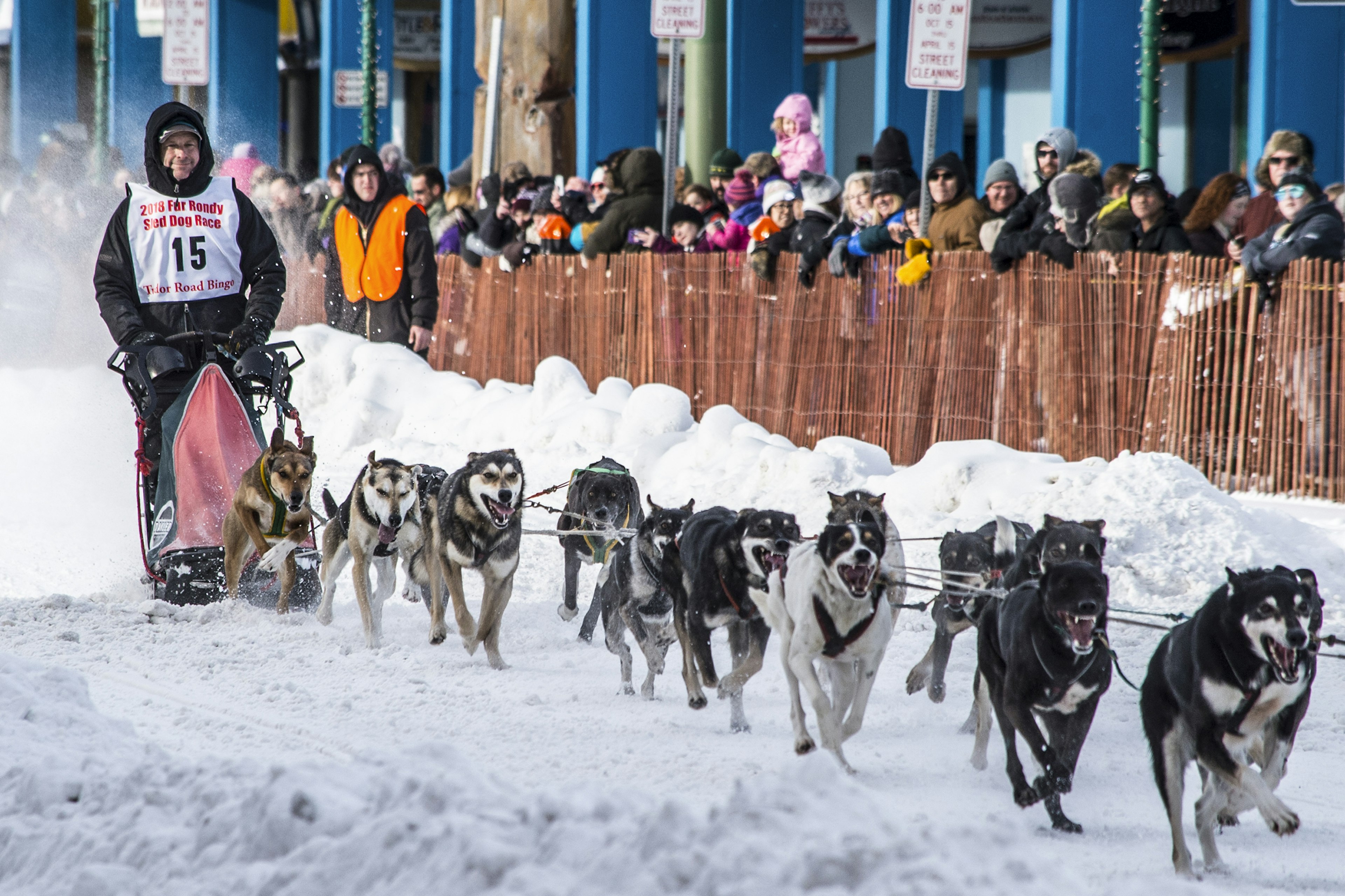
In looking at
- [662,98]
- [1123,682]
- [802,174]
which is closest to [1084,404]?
[802,174]

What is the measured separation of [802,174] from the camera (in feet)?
33.2

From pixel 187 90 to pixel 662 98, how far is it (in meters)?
6.46

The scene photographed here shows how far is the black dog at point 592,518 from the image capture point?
6574 mm

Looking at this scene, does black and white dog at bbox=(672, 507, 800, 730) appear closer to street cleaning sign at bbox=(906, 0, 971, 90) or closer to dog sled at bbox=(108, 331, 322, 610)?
dog sled at bbox=(108, 331, 322, 610)

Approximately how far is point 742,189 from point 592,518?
16.5ft

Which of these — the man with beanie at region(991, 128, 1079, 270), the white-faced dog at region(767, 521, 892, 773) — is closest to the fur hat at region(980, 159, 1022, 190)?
the man with beanie at region(991, 128, 1079, 270)

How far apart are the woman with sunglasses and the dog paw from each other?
4643 millimetres

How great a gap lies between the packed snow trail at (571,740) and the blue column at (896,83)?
17.9ft

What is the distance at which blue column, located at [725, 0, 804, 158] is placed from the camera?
50.7 feet

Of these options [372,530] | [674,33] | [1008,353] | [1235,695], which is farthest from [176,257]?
[674,33]

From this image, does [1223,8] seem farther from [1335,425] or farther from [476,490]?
[476,490]

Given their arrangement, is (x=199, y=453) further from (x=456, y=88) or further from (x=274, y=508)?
(x=456, y=88)

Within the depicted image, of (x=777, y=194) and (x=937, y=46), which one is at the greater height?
(x=937, y=46)

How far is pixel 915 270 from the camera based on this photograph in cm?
919
